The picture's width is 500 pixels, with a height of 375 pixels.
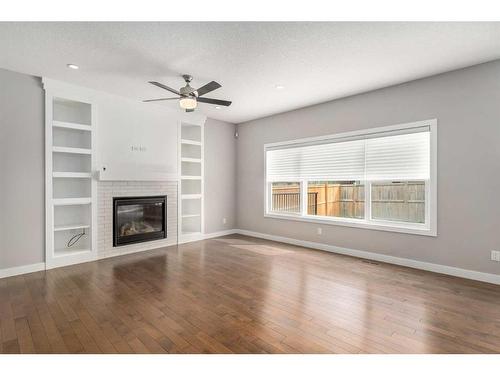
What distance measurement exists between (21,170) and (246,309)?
3.69m

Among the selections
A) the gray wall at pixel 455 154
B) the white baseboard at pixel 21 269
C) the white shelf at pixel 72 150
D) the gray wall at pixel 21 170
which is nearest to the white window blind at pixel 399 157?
the gray wall at pixel 455 154

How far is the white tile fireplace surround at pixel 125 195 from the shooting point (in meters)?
4.46

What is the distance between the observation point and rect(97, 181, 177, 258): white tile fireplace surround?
446cm

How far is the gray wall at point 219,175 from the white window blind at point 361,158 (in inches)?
50.8

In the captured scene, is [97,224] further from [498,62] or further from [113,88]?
[498,62]

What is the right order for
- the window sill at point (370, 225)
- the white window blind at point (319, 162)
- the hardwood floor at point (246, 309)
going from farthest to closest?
the white window blind at point (319, 162), the window sill at point (370, 225), the hardwood floor at point (246, 309)

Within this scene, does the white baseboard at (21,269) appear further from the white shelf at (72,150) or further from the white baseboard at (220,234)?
the white baseboard at (220,234)

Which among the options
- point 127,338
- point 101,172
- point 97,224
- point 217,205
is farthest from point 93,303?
point 217,205

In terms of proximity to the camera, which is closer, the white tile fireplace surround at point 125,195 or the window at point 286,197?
the white tile fireplace surround at point 125,195

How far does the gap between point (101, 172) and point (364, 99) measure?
15.2 ft

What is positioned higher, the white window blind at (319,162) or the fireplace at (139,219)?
the white window blind at (319,162)

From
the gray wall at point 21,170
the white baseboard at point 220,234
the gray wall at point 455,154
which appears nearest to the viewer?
the gray wall at point 455,154

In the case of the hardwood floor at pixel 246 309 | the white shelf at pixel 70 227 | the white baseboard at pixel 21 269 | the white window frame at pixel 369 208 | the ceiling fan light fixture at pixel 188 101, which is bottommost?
the hardwood floor at pixel 246 309

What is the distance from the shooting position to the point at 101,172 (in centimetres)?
436
